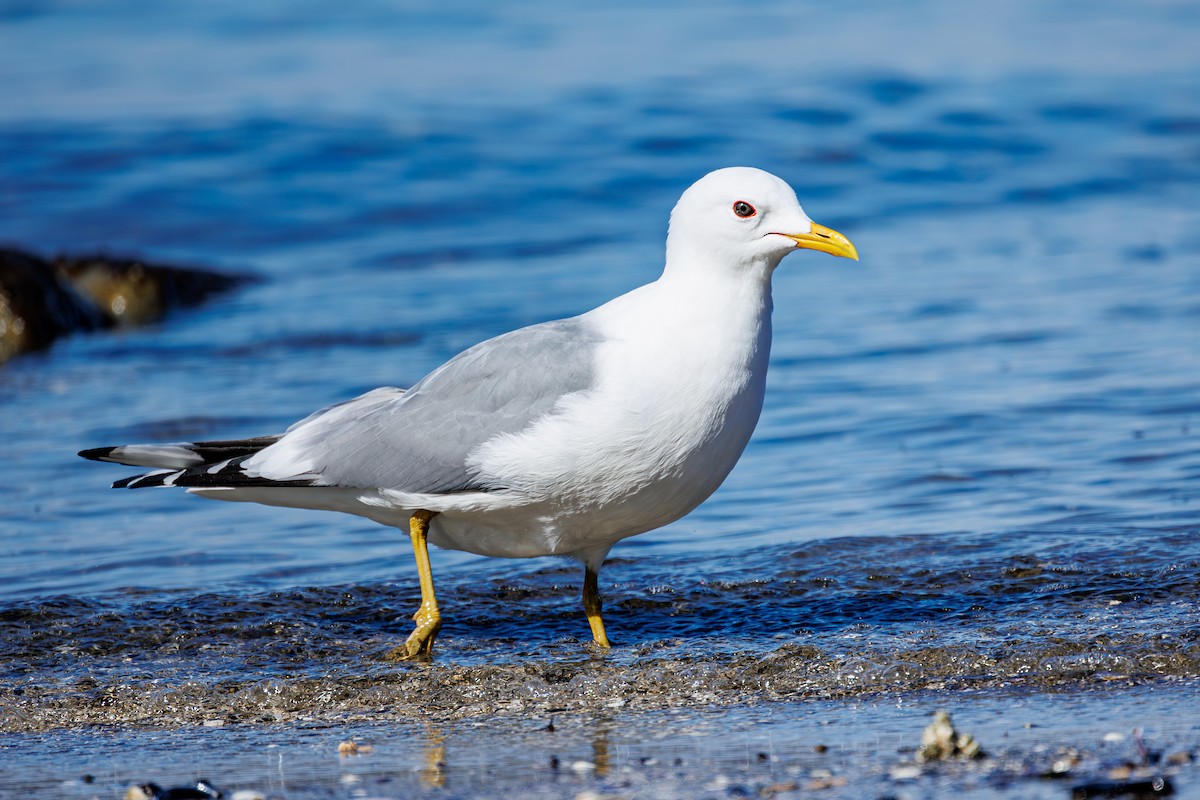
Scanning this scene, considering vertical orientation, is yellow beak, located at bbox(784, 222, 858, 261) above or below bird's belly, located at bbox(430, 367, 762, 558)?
above

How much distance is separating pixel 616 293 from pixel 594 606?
6.83m

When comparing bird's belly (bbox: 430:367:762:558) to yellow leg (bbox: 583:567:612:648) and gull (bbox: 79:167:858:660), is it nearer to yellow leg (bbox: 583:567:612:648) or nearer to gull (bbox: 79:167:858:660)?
gull (bbox: 79:167:858:660)

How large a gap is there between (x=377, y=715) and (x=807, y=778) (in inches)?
63.1

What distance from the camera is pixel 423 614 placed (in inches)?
234

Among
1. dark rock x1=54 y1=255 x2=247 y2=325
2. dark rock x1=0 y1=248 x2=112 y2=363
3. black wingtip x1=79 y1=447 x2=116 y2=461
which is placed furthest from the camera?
dark rock x1=54 y1=255 x2=247 y2=325

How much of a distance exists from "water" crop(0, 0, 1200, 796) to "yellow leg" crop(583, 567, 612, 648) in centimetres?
9

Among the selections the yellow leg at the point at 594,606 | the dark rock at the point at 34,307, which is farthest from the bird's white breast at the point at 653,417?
the dark rock at the point at 34,307

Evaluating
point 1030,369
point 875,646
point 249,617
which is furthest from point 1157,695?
point 1030,369

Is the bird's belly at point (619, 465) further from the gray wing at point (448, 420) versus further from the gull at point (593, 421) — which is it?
the gray wing at point (448, 420)

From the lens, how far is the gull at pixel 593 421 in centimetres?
545

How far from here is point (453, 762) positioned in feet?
15.1

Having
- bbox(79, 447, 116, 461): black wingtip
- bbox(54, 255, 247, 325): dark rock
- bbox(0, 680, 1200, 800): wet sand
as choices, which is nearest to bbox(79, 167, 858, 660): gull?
bbox(79, 447, 116, 461): black wingtip

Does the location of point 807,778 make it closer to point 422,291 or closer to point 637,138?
point 422,291

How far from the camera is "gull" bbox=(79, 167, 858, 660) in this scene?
17.9 ft
